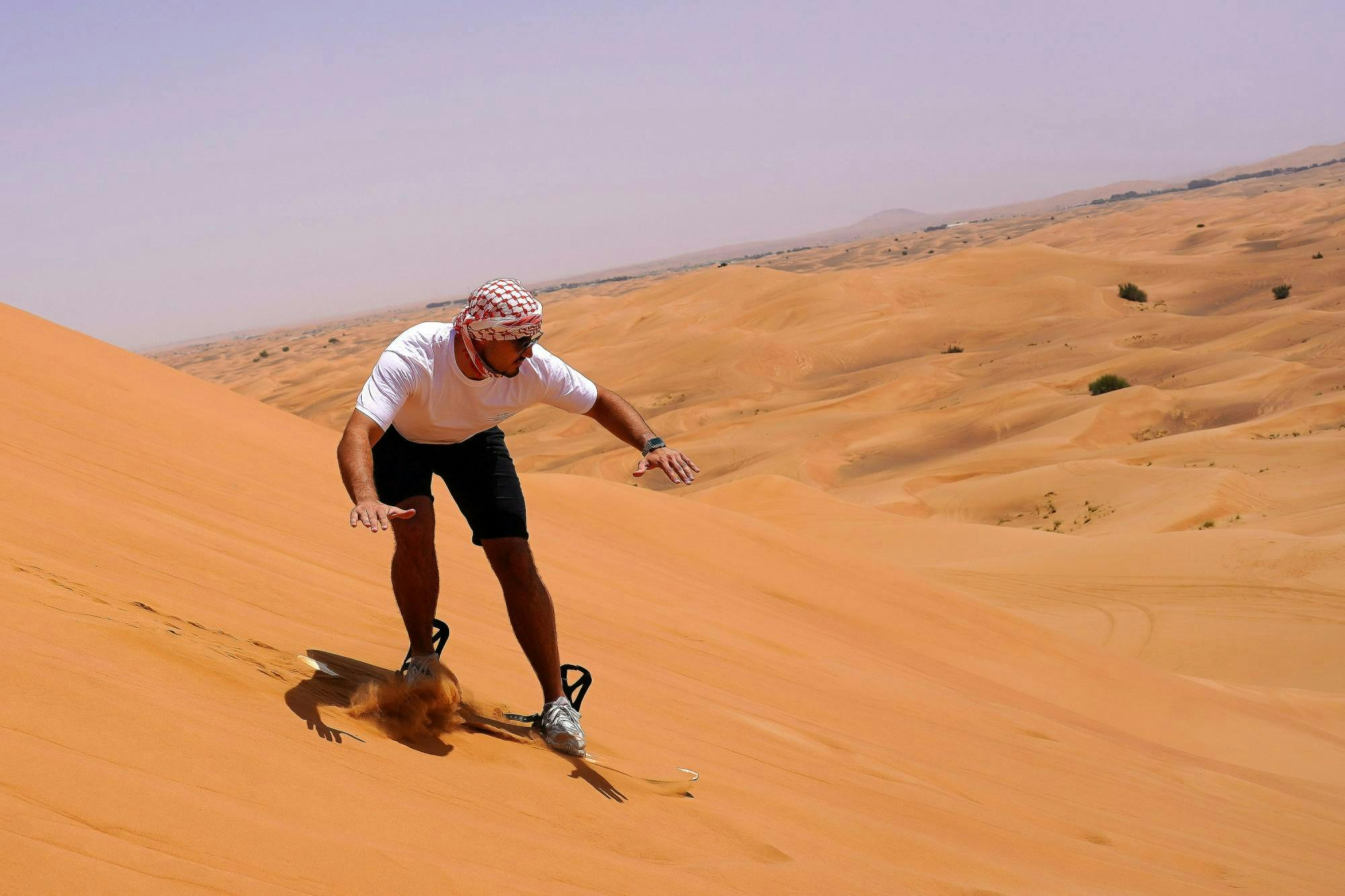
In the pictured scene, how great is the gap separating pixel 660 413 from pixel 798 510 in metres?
17.5

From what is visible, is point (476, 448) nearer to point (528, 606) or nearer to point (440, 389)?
point (440, 389)

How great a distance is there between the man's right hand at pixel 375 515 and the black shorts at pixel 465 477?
0.70 metres

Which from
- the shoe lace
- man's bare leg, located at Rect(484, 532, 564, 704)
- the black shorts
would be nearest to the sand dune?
the shoe lace

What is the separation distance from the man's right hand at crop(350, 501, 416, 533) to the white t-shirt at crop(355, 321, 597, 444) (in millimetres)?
487

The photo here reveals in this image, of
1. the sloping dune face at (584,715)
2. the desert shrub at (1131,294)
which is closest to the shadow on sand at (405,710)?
the sloping dune face at (584,715)

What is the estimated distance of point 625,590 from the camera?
6711 mm

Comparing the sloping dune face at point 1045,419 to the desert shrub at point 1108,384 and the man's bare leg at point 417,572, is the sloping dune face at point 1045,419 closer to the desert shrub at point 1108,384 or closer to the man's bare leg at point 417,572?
the desert shrub at point 1108,384

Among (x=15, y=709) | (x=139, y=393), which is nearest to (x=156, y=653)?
(x=15, y=709)

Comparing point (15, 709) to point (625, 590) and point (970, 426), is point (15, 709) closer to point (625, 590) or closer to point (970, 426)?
point (625, 590)

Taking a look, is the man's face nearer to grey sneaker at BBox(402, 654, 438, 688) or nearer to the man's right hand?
the man's right hand

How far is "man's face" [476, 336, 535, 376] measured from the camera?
3.31 m

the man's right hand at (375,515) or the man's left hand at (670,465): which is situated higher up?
the man's right hand at (375,515)

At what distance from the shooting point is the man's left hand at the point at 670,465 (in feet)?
11.4

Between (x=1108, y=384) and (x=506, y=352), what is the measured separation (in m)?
25.2
